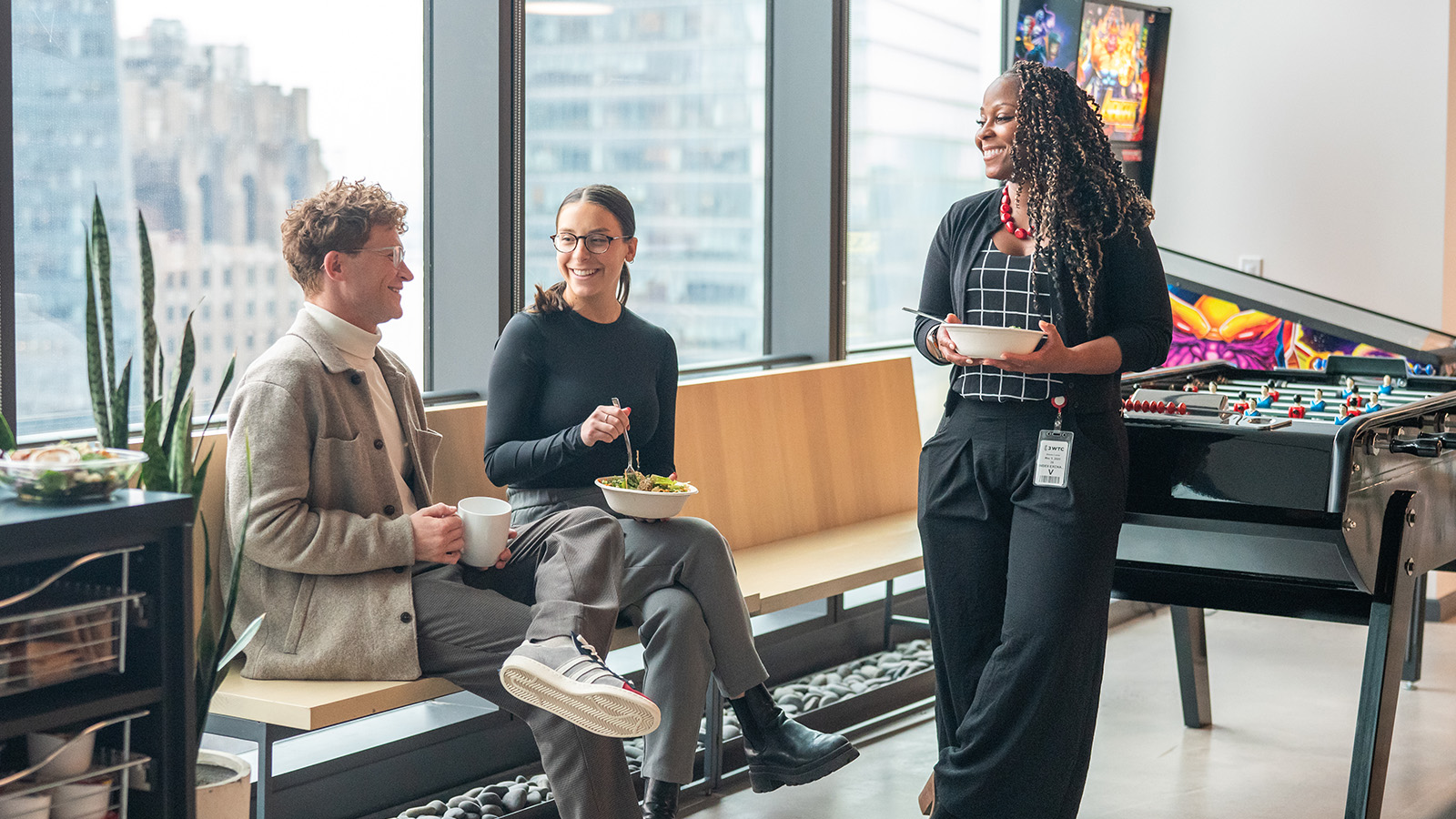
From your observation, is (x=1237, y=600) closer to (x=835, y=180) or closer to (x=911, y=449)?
(x=911, y=449)

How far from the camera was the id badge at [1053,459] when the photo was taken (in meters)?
2.56

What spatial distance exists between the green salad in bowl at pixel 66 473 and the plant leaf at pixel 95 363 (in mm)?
166

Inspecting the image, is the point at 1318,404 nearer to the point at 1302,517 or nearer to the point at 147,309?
the point at 1302,517

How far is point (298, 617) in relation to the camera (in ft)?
8.16

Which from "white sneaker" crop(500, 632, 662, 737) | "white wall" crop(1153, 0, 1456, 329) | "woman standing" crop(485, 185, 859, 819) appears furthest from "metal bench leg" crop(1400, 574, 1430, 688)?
"white sneaker" crop(500, 632, 662, 737)

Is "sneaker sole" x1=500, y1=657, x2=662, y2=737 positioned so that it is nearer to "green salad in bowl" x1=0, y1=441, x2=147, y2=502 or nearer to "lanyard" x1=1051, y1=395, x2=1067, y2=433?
"green salad in bowl" x1=0, y1=441, x2=147, y2=502

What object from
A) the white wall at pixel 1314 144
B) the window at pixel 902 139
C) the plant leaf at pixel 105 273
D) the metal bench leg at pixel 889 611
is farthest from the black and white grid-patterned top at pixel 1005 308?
the white wall at pixel 1314 144

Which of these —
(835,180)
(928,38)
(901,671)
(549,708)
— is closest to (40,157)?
(549,708)

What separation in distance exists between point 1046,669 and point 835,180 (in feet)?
7.87

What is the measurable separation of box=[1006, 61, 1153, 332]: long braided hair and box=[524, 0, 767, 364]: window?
146 centimetres

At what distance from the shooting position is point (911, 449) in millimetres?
4613

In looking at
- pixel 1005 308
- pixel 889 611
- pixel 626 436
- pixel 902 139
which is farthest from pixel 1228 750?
pixel 902 139

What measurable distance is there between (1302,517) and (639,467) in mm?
1424

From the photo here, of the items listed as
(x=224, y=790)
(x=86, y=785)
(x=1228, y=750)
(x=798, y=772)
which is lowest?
(x=1228, y=750)
